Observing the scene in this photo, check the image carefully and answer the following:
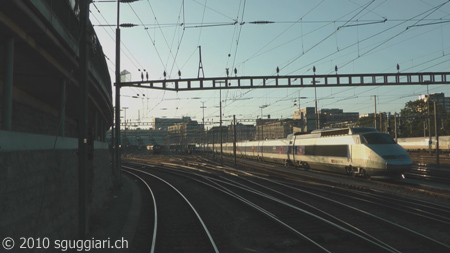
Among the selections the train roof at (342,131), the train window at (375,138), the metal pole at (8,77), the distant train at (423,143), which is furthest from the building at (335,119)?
the metal pole at (8,77)

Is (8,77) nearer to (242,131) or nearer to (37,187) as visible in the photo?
(37,187)

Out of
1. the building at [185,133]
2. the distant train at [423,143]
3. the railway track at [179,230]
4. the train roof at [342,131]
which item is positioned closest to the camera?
the railway track at [179,230]

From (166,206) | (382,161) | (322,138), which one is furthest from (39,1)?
(322,138)

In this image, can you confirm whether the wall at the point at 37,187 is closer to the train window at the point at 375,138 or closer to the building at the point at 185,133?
the train window at the point at 375,138

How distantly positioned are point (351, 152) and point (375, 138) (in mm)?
1867

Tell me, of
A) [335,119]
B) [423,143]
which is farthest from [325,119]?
[335,119]

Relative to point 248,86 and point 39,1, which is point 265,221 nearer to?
point 39,1

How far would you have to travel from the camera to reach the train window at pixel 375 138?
2000cm

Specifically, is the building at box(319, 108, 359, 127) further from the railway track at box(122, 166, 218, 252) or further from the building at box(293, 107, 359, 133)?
the railway track at box(122, 166, 218, 252)

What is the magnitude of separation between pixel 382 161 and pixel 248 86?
9.95 m

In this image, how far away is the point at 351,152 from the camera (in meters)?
21.4

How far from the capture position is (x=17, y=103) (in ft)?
33.6

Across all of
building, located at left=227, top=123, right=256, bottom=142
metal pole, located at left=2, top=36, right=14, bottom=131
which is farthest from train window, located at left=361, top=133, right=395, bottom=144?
building, located at left=227, top=123, right=256, bottom=142

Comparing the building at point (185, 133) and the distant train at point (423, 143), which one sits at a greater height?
the building at point (185, 133)
